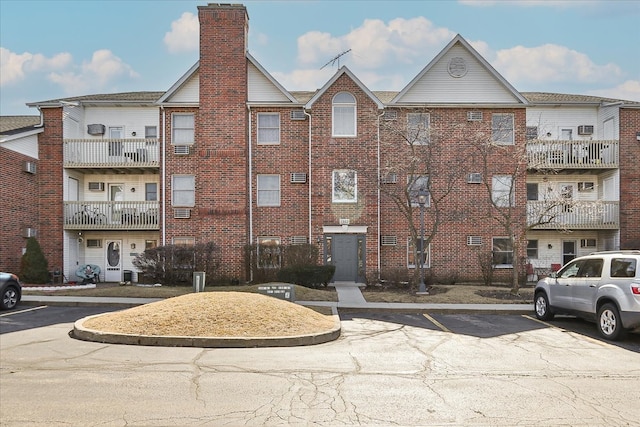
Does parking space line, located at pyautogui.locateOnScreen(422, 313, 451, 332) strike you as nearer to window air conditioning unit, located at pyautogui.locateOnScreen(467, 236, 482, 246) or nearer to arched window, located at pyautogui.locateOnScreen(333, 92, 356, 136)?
window air conditioning unit, located at pyautogui.locateOnScreen(467, 236, 482, 246)

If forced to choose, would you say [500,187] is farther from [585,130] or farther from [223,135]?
[223,135]

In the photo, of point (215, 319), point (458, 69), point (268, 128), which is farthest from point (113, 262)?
point (458, 69)

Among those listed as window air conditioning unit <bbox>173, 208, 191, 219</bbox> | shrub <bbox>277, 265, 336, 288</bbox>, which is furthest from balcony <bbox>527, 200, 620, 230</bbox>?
window air conditioning unit <bbox>173, 208, 191, 219</bbox>

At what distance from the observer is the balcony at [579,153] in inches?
927

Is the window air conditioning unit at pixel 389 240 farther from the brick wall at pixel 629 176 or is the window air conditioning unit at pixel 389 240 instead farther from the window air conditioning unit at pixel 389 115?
the brick wall at pixel 629 176

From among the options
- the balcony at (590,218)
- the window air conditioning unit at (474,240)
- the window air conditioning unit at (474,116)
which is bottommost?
the window air conditioning unit at (474,240)

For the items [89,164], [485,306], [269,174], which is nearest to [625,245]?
[485,306]

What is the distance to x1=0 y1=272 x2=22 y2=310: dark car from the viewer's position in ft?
45.8

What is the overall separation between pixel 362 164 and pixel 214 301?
1243 centimetres

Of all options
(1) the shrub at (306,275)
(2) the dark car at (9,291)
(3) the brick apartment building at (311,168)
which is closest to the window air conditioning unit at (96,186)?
(3) the brick apartment building at (311,168)

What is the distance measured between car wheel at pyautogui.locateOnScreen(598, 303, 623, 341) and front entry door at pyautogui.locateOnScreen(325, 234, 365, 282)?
1171cm

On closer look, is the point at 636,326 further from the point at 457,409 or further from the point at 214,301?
the point at 214,301

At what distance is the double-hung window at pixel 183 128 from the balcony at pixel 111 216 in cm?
332

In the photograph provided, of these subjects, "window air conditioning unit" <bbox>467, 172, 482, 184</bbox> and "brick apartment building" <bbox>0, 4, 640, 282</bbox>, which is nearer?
"brick apartment building" <bbox>0, 4, 640, 282</bbox>
